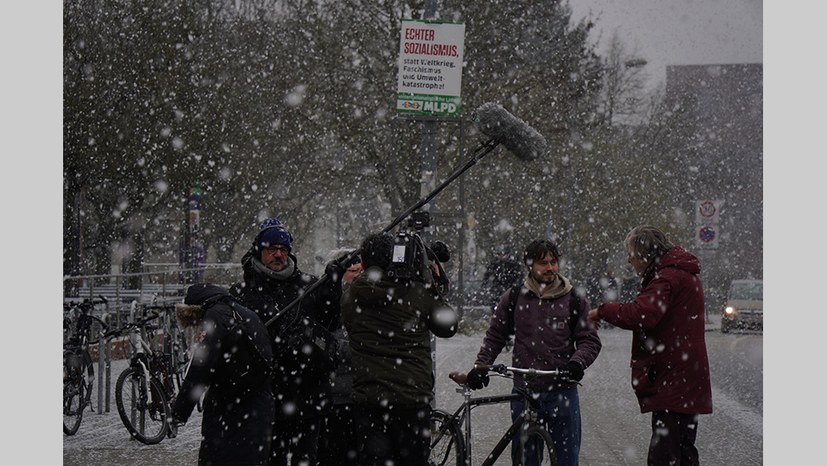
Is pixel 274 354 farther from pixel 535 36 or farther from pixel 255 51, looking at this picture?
pixel 255 51

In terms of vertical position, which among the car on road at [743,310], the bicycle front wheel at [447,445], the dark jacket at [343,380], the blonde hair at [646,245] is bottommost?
the car on road at [743,310]

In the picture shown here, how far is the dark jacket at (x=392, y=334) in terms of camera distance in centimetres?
523

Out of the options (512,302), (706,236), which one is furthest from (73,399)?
(706,236)

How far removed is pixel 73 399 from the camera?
10.2 m

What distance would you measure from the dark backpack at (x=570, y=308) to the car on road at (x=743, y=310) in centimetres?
2285

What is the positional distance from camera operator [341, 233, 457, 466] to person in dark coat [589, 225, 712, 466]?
2.82ft

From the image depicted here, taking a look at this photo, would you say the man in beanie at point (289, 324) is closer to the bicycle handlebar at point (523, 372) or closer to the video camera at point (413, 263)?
the video camera at point (413, 263)

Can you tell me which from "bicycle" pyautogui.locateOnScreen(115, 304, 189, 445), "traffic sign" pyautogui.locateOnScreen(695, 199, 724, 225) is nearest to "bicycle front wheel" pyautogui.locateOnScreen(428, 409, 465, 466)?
"bicycle" pyautogui.locateOnScreen(115, 304, 189, 445)

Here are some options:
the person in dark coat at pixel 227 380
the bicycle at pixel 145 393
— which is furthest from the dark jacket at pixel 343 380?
the bicycle at pixel 145 393

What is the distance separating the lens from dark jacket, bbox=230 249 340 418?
577 centimetres

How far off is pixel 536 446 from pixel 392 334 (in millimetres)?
1027

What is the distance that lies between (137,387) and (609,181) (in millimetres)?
28120

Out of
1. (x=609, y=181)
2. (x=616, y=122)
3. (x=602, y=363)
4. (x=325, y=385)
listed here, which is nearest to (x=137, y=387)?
(x=325, y=385)

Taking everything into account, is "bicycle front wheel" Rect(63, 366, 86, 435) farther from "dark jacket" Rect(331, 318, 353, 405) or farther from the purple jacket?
the purple jacket
